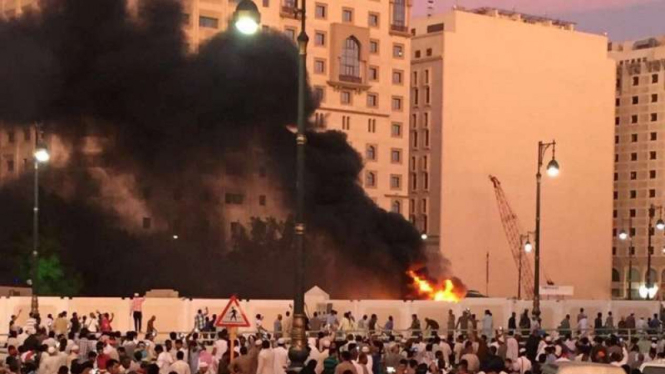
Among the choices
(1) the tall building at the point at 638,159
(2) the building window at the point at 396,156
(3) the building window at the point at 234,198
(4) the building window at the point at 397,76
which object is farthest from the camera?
(1) the tall building at the point at 638,159

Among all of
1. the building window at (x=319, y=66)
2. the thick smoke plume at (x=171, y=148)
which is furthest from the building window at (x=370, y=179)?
the thick smoke plume at (x=171, y=148)

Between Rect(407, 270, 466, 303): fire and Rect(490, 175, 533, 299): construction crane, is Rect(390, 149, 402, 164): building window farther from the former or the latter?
Rect(407, 270, 466, 303): fire

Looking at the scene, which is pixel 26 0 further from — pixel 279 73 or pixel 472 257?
pixel 472 257

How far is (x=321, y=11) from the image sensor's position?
351ft

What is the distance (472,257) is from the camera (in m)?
116

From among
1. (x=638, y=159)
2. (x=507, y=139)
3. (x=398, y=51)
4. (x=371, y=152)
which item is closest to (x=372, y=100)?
(x=371, y=152)

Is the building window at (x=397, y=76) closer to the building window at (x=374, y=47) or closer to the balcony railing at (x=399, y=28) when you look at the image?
the building window at (x=374, y=47)

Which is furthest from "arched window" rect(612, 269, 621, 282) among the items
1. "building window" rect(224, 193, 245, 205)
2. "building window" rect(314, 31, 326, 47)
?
"building window" rect(224, 193, 245, 205)

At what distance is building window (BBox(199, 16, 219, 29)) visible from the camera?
9788 centimetres

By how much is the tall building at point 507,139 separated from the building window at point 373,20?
7243 millimetres

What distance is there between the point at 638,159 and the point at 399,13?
42.2 m

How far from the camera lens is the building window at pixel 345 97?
353ft

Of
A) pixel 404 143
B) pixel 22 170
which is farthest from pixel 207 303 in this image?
pixel 404 143

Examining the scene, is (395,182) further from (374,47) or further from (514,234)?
(514,234)
